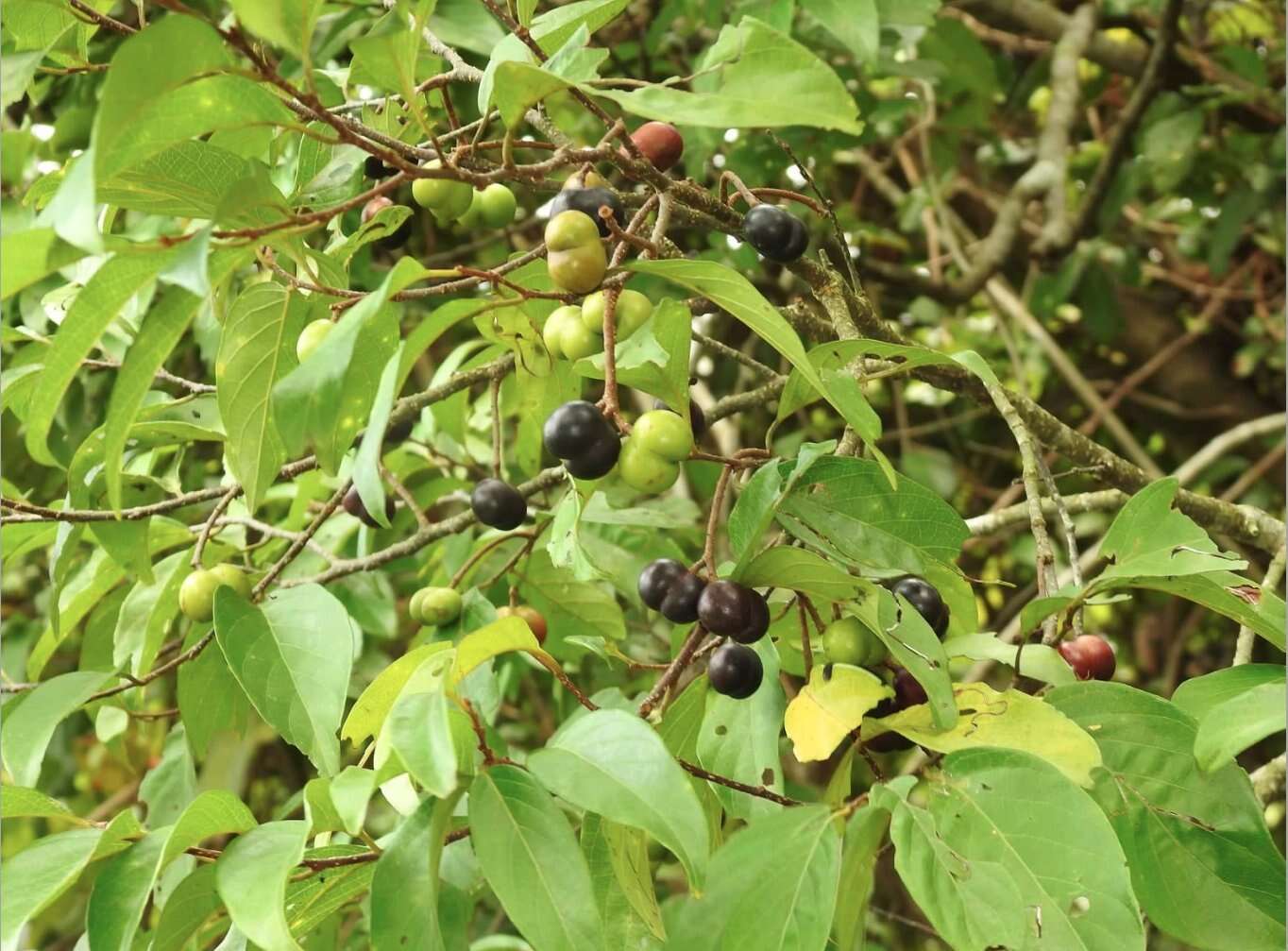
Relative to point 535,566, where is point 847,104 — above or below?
above

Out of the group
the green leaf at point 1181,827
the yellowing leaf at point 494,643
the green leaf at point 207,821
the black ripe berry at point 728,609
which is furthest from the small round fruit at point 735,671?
the green leaf at point 207,821

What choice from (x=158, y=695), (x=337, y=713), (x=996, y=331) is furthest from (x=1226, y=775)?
(x=158, y=695)

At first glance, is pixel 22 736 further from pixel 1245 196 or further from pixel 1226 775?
pixel 1245 196

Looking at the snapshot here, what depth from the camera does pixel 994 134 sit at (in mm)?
3178

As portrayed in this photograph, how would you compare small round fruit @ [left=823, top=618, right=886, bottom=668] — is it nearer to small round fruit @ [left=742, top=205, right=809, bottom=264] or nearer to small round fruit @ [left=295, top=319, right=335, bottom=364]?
small round fruit @ [left=742, top=205, right=809, bottom=264]

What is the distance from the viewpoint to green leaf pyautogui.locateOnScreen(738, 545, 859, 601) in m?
0.87

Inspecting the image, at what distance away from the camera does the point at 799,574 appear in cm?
89

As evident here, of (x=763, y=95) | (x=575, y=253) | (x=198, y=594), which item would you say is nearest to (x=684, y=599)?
Answer: (x=575, y=253)

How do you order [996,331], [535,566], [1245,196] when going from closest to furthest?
[535,566], [1245,196], [996,331]

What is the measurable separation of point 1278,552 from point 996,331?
2.09 metres

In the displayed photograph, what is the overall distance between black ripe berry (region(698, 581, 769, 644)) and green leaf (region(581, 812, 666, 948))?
150mm

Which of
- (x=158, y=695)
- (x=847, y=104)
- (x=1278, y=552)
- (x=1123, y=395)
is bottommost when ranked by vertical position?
(x=158, y=695)

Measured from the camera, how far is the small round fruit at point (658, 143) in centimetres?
105

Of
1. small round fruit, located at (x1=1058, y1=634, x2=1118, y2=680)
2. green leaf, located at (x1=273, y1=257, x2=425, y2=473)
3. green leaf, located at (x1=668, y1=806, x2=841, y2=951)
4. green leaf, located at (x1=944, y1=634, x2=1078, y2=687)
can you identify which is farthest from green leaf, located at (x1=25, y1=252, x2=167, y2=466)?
small round fruit, located at (x1=1058, y1=634, x2=1118, y2=680)
